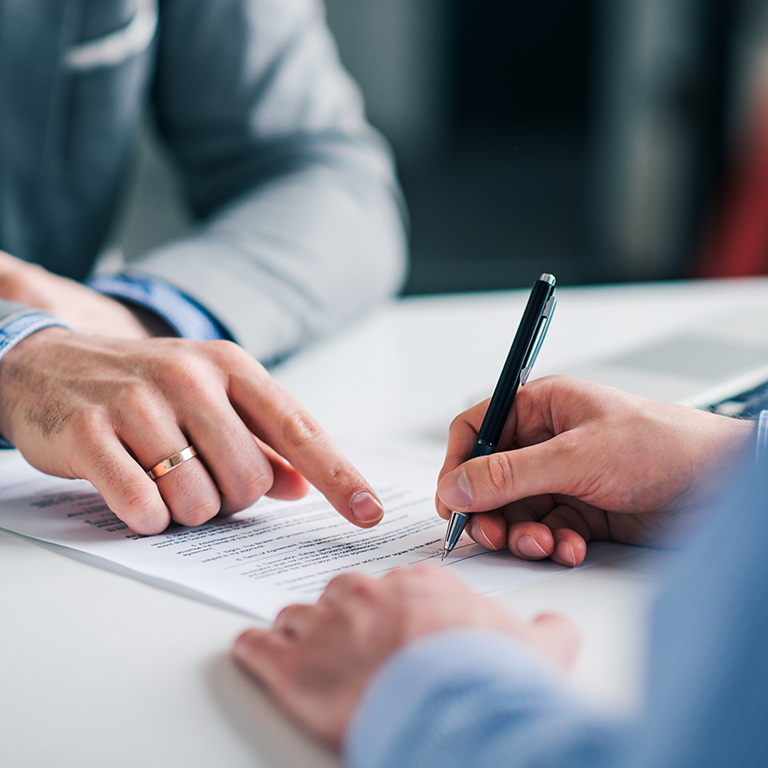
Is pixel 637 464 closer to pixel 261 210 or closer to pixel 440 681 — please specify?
pixel 440 681

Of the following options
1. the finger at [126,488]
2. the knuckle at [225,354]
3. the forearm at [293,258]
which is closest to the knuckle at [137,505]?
the finger at [126,488]

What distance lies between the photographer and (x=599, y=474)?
0.44m

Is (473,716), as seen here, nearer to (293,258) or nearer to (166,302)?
(166,302)

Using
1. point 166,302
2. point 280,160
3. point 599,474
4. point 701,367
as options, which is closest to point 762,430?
point 599,474

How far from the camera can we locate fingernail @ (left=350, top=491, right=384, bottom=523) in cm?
48

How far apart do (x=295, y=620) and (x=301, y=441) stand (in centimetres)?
18

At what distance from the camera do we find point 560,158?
5.43 meters

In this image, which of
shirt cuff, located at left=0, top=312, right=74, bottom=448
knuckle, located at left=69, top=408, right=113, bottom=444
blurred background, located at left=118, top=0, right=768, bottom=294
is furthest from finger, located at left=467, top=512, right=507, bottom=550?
blurred background, located at left=118, top=0, right=768, bottom=294

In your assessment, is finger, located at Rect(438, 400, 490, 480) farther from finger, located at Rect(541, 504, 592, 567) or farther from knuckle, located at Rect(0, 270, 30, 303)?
knuckle, located at Rect(0, 270, 30, 303)

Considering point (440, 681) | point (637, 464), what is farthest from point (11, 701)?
point (637, 464)

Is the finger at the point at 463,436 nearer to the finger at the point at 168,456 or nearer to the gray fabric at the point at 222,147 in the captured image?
the finger at the point at 168,456

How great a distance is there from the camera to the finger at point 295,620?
0.33 m

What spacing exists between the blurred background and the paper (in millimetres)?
2888

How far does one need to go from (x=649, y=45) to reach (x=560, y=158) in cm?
114
